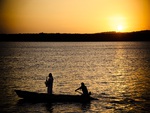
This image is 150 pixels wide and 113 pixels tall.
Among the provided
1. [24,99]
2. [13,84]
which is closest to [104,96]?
[24,99]

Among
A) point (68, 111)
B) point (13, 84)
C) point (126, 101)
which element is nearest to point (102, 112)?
point (68, 111)

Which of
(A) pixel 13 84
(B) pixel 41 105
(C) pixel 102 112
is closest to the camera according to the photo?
(C) pixel 102 112

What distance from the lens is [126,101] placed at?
25516 mm

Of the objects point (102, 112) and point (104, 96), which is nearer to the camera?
point (102, 112)

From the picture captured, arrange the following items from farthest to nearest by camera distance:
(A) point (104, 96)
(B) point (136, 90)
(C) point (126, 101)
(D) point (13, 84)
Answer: (D) point (13, 84)
(B) point (136, 90)
(A) point (104, 96)
(C) point (126, 101)

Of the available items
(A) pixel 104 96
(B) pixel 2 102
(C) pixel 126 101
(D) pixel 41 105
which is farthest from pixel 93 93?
(B) pixel 2 102

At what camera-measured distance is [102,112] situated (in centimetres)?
2186

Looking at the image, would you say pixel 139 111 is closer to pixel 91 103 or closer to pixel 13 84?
pixel 91 103

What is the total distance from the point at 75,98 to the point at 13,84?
480 inches

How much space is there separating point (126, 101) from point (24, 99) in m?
Result: 9.17

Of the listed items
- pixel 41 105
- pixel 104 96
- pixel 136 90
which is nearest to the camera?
pixel 41 105

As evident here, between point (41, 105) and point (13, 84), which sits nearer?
point (41, 105)

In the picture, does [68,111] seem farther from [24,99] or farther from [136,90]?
[136,90]

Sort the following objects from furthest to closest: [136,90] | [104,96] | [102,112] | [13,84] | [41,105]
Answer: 1. [13,84]
2. [136,90]
3. [104,96]
4. [41,105]
5. [102,112]
